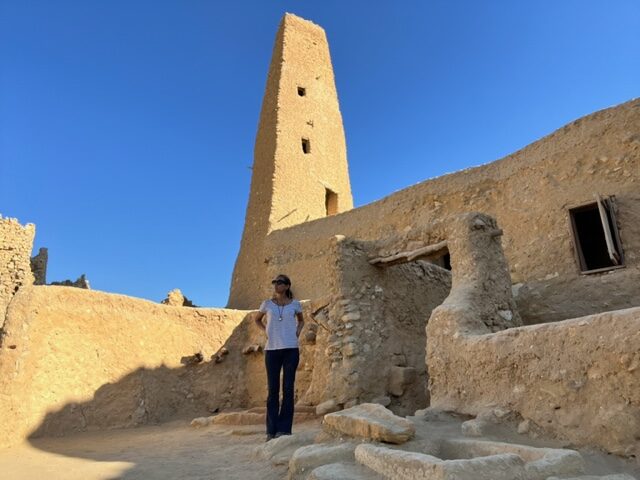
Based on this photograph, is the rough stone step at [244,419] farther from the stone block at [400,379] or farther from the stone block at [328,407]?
the stone block at [400,379]

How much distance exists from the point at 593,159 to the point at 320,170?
9.57 metres

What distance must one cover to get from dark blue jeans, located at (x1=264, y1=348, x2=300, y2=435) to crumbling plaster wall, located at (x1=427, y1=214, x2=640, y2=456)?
141 cm

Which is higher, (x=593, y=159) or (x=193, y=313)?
(x=593, y=159)

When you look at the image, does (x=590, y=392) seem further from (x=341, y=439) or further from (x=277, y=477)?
(x=277, y=477)

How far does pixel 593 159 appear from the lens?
30.0 ft

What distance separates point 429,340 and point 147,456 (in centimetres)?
308

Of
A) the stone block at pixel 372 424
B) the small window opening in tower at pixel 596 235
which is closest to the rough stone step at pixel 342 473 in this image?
the stone block at pixel 372 424

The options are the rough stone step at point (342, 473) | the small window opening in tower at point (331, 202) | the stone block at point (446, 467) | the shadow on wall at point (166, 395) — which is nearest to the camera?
the stone block at point (446, 467)

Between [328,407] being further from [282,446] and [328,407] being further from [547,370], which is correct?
[547,370]

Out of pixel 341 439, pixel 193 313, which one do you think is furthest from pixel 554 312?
pixel 193 313

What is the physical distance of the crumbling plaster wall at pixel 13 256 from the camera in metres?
14.6

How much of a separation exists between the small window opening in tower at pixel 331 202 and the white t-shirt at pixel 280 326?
1279 cm

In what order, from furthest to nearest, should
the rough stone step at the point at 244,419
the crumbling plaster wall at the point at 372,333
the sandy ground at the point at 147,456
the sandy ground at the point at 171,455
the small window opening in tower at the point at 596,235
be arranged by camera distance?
1. the small window opening in tower at the point at 596,235
2. the rough stone step at the point at 244,419
3. the crumbling plaster wall at the point at 372,333
4. the sandy ground at the point at 147,456
5. the sandy ground at the point at 171,455

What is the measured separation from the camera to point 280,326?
4.91 meters
